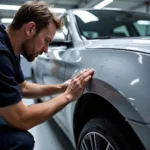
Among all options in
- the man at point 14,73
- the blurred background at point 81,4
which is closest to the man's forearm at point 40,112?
the man at point 14,73

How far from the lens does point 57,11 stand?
199 cm

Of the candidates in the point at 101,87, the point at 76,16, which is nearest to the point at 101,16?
the point at 76,16

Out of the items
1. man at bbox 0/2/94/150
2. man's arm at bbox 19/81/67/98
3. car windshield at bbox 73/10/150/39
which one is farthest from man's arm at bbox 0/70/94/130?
car windshield at bbox 73/10/150/39

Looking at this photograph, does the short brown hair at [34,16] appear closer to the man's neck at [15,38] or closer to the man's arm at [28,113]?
the man's neck at [15,38]

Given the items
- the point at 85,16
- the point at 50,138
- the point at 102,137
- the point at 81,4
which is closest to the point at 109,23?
the point at 85,16

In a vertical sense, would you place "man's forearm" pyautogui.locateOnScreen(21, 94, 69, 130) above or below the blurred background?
above

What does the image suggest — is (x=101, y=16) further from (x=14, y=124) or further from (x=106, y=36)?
(x=14, y=124)

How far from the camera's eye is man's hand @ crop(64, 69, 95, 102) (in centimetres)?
105

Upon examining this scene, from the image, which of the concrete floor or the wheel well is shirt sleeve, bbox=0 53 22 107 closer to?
the wheel well

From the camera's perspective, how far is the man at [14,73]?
1.00 meters

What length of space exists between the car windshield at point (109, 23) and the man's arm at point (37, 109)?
0.54m

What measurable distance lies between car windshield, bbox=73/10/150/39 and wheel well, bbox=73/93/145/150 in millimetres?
532

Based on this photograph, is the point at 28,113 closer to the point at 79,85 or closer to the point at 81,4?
the point at 79,85

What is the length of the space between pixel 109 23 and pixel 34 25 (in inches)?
31.5
